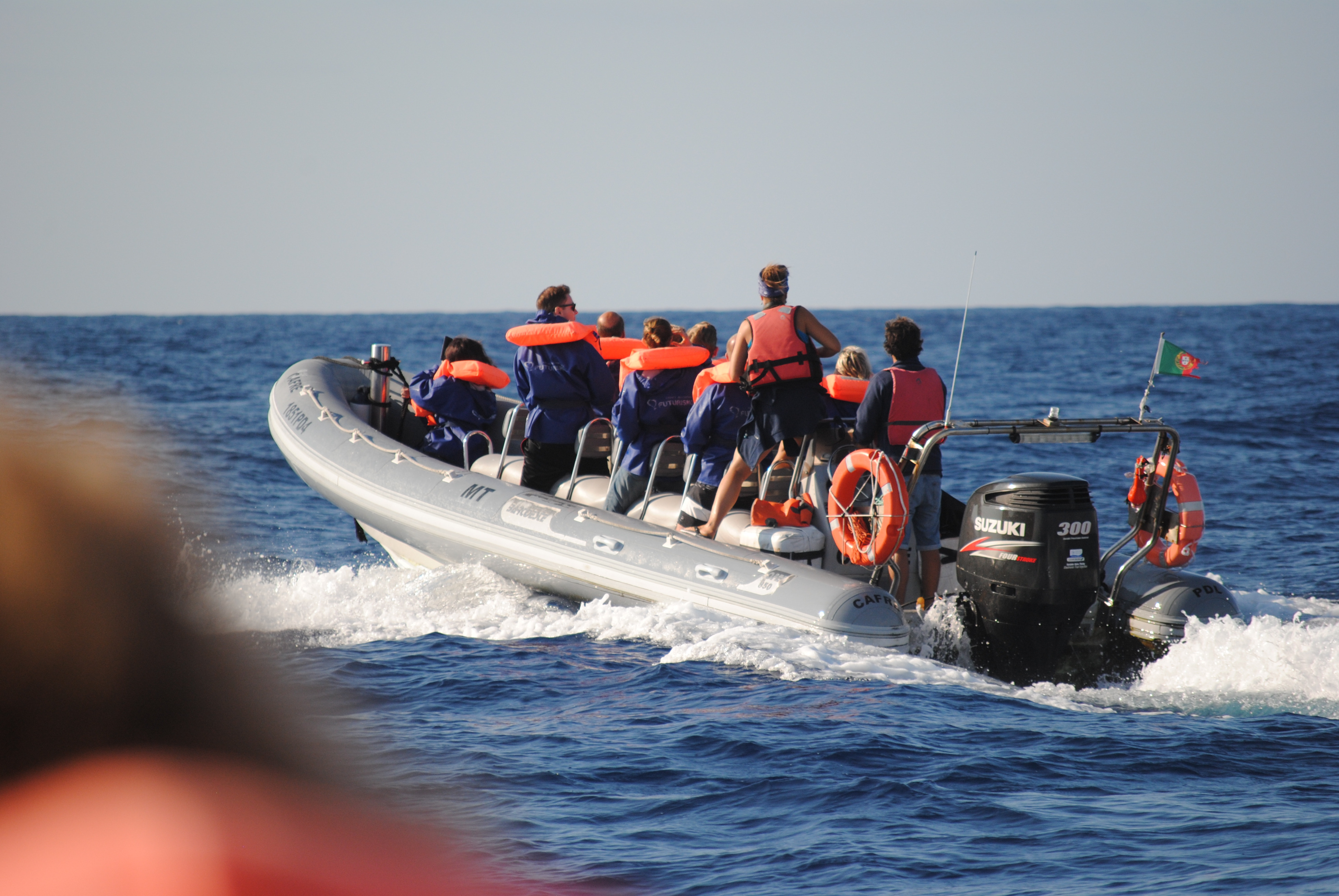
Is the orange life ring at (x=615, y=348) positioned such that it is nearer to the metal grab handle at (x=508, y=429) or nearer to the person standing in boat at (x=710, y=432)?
the metal grab handle at (x=508, y=429)

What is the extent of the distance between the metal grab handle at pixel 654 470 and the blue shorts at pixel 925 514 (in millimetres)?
1319

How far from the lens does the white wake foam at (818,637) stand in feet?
14.5

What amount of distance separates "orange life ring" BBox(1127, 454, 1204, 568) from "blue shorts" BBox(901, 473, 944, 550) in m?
0.82

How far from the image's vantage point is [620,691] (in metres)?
4.75

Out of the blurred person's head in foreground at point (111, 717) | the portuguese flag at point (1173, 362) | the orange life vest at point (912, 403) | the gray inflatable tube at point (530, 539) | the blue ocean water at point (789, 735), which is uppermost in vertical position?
the portuguese flag at point (1173, 362)

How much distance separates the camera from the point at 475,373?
6.93 metres

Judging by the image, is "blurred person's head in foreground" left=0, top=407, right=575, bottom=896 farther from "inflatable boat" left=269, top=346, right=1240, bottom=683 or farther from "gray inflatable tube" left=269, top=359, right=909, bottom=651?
"gray inflatable tube" left=269, top=359, right=909, bottom=651

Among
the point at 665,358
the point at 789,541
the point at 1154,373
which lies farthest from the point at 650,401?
the point at 1154,373

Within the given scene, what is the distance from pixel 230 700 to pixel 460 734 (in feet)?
10.2

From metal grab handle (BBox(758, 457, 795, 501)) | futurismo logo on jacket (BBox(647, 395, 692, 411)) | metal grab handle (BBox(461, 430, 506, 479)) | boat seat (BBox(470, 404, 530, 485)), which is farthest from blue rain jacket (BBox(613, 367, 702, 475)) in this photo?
metal grab handle (BBox(461, 430, 506, 479))

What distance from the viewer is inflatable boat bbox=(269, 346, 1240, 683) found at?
15.0 feet

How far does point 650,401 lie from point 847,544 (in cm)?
142

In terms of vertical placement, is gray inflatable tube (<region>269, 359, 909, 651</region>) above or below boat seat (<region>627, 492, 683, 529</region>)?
below

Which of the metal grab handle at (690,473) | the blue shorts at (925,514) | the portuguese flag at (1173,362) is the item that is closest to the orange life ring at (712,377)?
the metal grab handle at (690,473)
